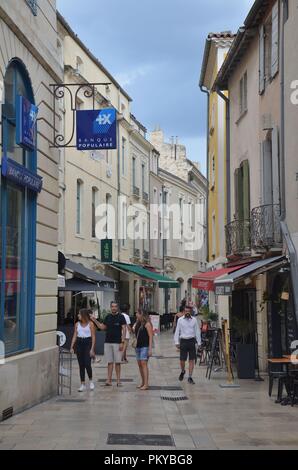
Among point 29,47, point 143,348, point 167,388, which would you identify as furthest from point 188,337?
point 29,47

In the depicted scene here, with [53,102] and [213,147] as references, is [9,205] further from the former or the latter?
[213,147]

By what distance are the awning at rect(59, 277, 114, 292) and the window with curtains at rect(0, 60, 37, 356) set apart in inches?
397

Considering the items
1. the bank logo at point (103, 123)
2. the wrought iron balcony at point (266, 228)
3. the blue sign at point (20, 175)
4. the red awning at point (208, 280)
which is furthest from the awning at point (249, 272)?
the blue sign at point (20, 175)

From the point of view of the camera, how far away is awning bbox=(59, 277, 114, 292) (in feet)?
70.4

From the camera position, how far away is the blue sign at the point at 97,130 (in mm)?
12773

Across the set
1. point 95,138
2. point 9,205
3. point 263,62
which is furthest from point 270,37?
point 9,205

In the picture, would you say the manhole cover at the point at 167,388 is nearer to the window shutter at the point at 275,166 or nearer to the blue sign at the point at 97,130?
the window shutter at the point at 275,166

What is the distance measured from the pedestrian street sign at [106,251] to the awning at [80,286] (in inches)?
244

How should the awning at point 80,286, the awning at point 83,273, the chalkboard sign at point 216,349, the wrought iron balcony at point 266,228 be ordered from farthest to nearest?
the awning at point 83,273 → the awning at point 80,286 → the chalkboard sign at point 216,349 → the wrought iron balcony at point 266,228

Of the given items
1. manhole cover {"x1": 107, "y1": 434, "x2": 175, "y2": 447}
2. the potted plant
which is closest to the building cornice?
manhole cover {"x1": 107, "y1": 434, "x2": 175, "y2": 447}

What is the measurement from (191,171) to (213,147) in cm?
2629

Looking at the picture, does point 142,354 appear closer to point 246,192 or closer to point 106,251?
point 246,192

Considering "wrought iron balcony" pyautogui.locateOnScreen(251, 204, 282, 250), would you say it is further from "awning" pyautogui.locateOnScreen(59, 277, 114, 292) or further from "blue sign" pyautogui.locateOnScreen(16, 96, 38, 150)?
"awning" pyautogui.locateOnScreen(59, 277, 114, 292)

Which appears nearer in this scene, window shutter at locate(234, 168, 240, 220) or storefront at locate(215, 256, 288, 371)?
storefront at locate(215, 256, 288, 371)
